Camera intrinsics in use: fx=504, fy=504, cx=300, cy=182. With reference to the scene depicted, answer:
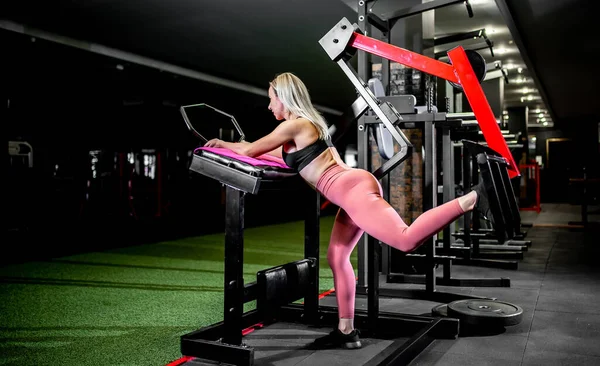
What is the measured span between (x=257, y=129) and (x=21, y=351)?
43.1 feet

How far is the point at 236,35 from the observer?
8.53m

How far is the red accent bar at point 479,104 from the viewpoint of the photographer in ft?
7.57

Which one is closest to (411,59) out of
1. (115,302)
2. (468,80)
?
(468,80)

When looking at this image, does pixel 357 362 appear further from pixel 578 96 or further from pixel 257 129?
pixel 578 96

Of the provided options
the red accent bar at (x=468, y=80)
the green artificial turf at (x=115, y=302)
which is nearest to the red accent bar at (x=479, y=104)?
the red accent bar at (x=468, y=80)

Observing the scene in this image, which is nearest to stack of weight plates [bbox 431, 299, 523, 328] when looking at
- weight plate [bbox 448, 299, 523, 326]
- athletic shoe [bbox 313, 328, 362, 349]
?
weight plate [bbox 448, 299, 523, 326]

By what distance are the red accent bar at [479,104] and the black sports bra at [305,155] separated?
715mm

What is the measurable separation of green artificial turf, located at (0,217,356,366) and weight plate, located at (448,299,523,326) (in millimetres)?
1285

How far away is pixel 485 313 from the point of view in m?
2.83

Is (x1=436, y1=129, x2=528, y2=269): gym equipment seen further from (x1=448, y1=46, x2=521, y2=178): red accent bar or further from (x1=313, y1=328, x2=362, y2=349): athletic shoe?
(x1=313, y1=328, x2=362, y2=349): athletic shoe

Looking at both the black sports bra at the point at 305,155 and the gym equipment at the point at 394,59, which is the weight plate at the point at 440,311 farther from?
the black sports bra at the point at 305,155

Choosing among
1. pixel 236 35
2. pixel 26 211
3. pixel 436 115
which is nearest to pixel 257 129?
pixel 236 35

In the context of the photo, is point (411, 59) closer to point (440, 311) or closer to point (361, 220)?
point (361, 220)

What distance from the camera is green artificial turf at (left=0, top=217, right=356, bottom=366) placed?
8.27 ft
